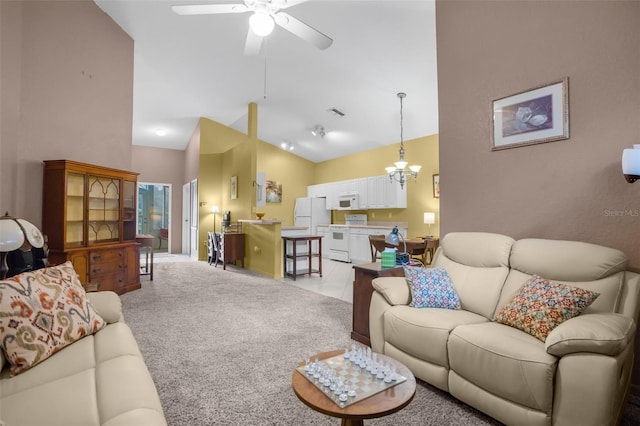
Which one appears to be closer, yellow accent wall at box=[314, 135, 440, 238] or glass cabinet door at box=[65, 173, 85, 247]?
glass cabinet door at box=[65, 173, 85, 247]

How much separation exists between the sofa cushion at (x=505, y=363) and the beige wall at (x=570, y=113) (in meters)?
1.03

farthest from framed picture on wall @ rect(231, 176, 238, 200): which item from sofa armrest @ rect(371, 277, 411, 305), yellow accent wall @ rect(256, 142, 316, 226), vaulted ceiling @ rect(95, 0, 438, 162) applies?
sofa armrest @ rect(371, 277, 411, 305)

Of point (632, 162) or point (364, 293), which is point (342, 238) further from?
point (632, 162)

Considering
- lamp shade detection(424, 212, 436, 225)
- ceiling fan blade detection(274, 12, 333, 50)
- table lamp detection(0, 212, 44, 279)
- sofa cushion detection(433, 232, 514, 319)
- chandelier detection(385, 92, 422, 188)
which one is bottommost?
sofa cushion detection(433, 232, 514, 319)

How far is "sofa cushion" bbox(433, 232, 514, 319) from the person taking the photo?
2.19 m

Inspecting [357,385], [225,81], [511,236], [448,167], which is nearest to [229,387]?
[357,385]

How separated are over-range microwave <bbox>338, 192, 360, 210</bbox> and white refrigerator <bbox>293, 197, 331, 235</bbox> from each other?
2.46ft

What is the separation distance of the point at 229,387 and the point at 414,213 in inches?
211

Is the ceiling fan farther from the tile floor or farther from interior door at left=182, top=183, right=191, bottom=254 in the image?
interior door at left=182, top=183, right=191, bottom=254

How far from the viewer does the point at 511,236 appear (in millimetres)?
2523

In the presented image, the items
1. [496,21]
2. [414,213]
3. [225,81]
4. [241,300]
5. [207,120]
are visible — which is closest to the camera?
[496,21]

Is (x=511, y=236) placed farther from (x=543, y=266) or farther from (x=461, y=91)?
(x=461, y=91)

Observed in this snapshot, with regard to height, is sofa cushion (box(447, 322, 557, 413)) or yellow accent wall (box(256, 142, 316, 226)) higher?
yellow accent wall (box(256, 142, 316, 226))

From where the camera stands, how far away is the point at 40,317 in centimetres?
146
